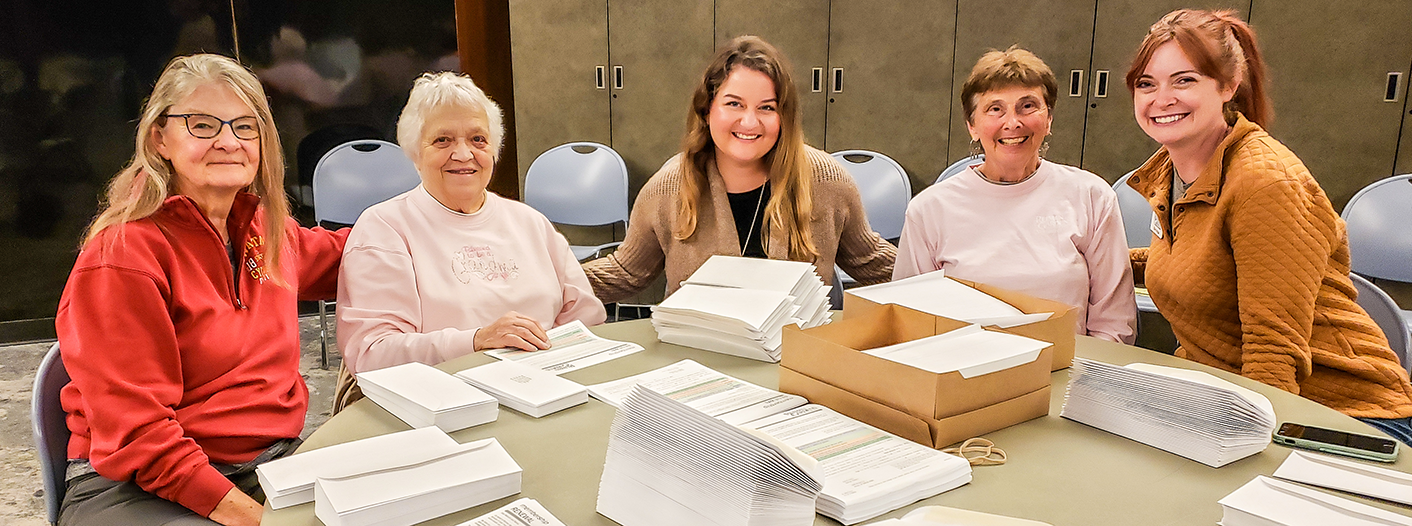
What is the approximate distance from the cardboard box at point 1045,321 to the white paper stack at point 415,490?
0.75 meters

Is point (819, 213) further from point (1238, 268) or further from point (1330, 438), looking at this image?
point (1330, 438)

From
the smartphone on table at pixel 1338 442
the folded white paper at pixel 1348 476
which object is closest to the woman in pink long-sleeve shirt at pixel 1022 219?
the smartphone on table at pixel 1338 442

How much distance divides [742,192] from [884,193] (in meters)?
1.78

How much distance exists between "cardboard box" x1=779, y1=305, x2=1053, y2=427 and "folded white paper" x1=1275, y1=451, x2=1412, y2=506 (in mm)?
347

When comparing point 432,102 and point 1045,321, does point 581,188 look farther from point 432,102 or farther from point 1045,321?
point 1045,321

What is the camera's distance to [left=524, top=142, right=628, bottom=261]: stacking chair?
4.46 metres

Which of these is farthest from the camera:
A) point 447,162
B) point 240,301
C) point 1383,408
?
point 447,162

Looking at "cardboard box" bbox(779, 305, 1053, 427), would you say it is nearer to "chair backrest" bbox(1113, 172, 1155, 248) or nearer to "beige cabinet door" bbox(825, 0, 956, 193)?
"chair backrest" bbox(1113, 172, 1155, 248)

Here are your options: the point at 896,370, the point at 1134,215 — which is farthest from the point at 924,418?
the point at 1134,215

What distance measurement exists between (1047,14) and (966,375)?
12.2 feet

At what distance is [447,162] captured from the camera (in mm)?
2039

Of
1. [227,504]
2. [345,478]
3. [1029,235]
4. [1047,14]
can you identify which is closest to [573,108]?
[1047,14]

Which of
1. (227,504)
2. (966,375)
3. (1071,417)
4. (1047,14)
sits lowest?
(227,504)

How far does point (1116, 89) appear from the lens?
432 centimetres
